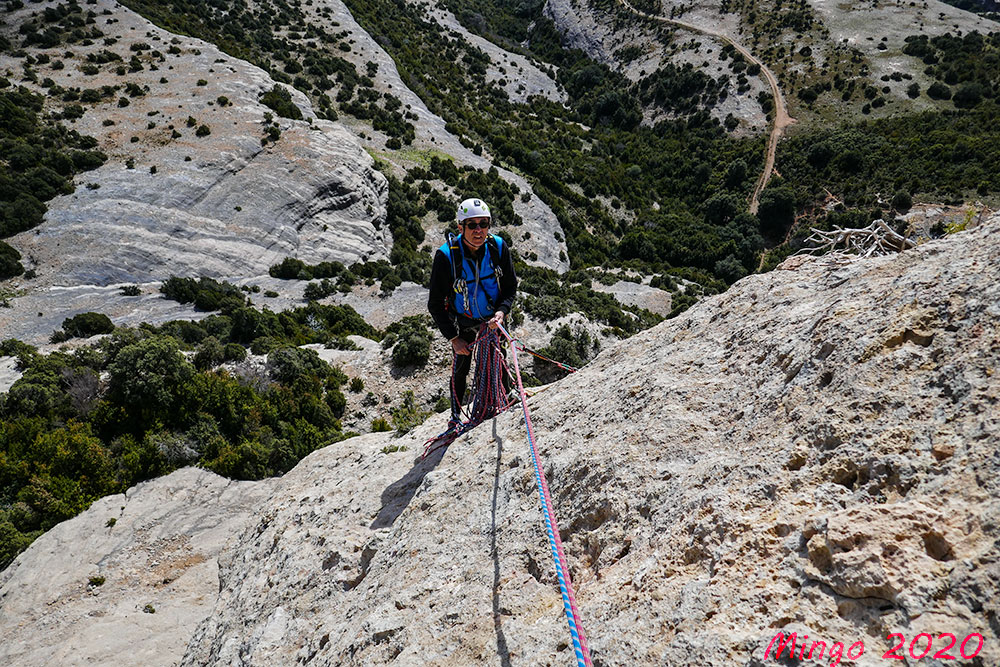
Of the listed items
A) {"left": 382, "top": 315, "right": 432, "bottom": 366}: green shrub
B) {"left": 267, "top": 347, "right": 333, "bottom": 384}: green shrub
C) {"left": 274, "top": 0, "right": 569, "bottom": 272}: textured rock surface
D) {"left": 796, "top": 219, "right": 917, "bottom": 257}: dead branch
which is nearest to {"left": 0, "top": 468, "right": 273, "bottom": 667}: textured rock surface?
{"left": 267, "top": 347, "right": 333, "bottom": 384}: green shrub

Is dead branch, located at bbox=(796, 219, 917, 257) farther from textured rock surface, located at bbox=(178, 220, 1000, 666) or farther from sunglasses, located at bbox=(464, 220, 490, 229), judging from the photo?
sunglasses, located at bbox=(464, 220, 490, 229)

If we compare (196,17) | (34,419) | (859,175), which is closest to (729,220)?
(859,175)

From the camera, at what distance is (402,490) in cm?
623

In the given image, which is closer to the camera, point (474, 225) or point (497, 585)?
point (497, 585)

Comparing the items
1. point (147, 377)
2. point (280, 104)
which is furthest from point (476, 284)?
point (280, 104)

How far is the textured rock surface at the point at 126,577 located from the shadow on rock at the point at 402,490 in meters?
5.45

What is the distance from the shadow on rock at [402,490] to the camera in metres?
5.82

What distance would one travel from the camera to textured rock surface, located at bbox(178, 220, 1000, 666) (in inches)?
88.9

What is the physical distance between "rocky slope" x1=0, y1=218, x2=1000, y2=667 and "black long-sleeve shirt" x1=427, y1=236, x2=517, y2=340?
142 centimetres

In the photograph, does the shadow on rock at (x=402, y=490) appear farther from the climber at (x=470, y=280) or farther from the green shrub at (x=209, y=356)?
the green shrub at (x=209, y=356)

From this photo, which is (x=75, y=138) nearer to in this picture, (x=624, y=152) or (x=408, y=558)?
(x=408, y=558)

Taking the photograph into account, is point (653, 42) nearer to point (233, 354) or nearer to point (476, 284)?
point (233, 354)

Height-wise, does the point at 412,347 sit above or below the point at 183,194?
below

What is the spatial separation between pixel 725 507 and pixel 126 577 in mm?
12344
